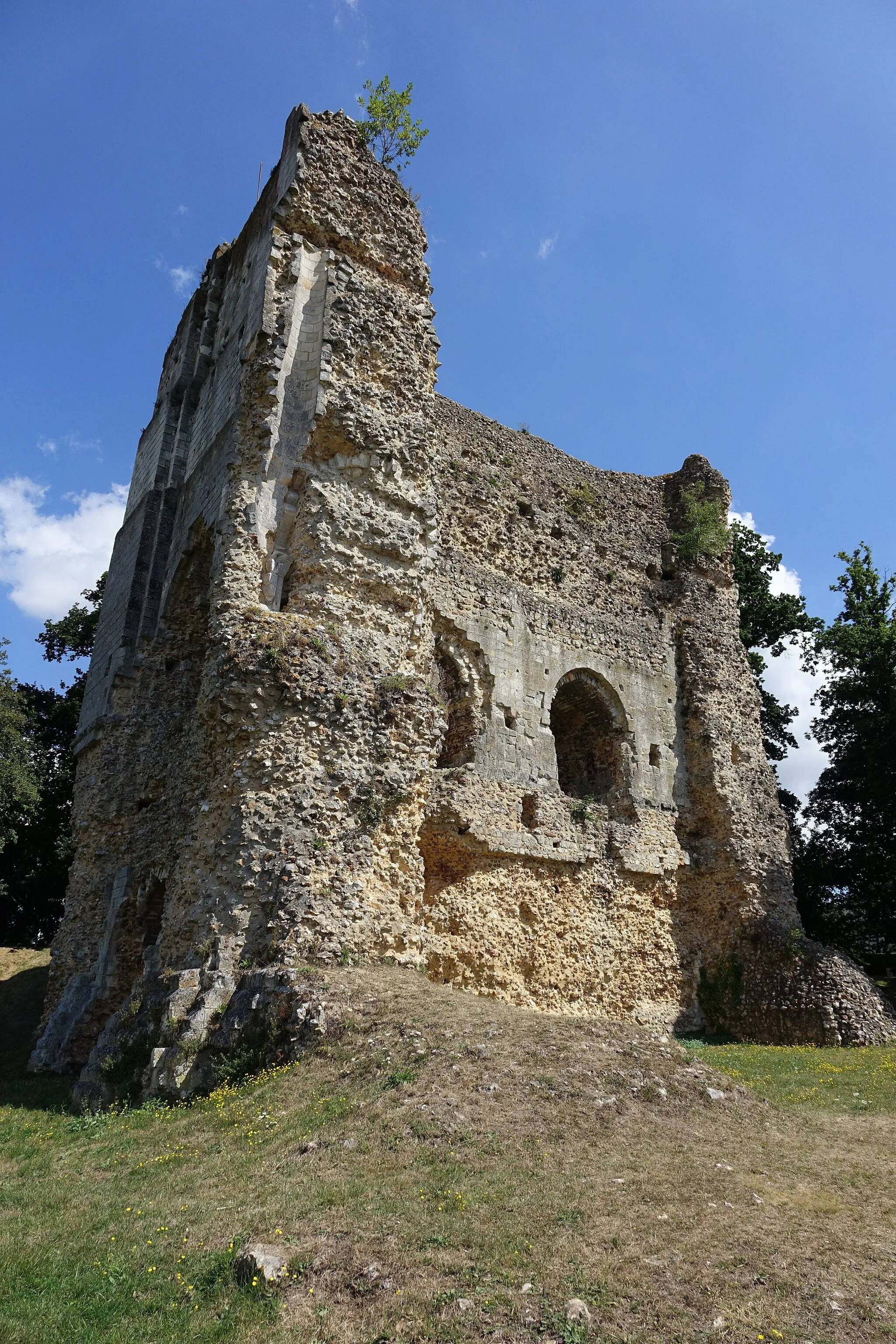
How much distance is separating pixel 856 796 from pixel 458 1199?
720 inches

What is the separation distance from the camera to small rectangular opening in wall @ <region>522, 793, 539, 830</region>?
556 inches

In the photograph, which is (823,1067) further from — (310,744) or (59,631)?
(59,631)

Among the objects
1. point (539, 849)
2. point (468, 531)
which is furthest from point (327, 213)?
point (539, 849)

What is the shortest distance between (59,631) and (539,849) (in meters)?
17.2

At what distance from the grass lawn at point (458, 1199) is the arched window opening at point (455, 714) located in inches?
218

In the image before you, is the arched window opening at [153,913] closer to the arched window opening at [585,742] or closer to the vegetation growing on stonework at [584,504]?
the arched window opening at [585,742]

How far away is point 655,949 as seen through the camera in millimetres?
15336

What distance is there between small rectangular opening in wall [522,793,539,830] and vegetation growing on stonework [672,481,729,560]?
703cm

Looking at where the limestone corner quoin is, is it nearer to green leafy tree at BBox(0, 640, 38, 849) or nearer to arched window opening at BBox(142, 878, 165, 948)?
arched window opening at BBox(142, 878, 165, 948)

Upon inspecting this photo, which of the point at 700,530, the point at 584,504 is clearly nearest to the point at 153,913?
the point at 584,504

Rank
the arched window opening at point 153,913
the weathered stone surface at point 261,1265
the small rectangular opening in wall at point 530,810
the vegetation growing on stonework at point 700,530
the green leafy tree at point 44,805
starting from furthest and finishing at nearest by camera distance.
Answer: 1. the green leafy tree at point 44,805
2. the vegetation growing on stonework at point 700,530
3. the small rectangular opening in wall at point 530,810
4. the arched window opening at point 153,913
5. the weathered stone surface at point 261,1265

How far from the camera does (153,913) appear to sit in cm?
1280

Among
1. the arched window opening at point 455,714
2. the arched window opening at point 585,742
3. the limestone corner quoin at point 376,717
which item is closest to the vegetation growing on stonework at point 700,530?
the limestone corner quoin at point 376,717

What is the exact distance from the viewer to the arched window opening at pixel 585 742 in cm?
1638
